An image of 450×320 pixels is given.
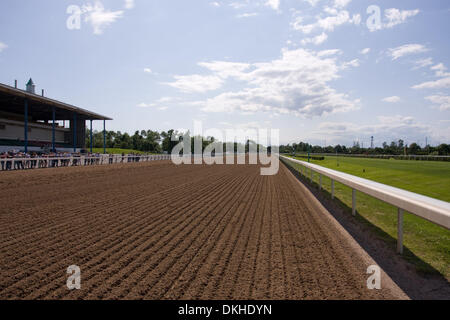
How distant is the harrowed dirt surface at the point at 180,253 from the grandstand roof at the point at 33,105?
97.1 ft

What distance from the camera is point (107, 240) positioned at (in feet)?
15.3

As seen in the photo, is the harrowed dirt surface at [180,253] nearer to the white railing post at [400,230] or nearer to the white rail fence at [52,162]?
the white railing post at [400,230]

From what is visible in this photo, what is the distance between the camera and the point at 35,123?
46.3m

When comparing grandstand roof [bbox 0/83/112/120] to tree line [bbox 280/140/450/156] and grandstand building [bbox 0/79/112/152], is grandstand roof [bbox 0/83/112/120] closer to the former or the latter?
grandstand building [bbox 0/79/112/152]

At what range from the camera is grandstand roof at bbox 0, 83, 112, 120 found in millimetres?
30556

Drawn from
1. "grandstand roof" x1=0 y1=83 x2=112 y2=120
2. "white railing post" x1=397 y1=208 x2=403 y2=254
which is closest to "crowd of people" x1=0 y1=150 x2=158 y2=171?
"grandstand roof" x1=0 y1=83 x2=112 y2=120

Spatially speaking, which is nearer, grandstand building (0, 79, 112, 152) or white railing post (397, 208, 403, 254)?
white railing post (397, 208, 403, 254)

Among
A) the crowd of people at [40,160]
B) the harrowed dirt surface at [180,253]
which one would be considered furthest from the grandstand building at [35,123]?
the harrowed dirt surface at [180,253]

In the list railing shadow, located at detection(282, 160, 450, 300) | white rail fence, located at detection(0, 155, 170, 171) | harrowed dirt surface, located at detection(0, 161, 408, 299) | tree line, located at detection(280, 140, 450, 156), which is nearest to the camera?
harrowed dirt surface, located at detection(0, 161, 408, 299)

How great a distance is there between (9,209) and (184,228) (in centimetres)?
484

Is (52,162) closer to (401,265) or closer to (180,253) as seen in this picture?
(180,253)

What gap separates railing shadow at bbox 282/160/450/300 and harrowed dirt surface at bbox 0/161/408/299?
0.18 meters
